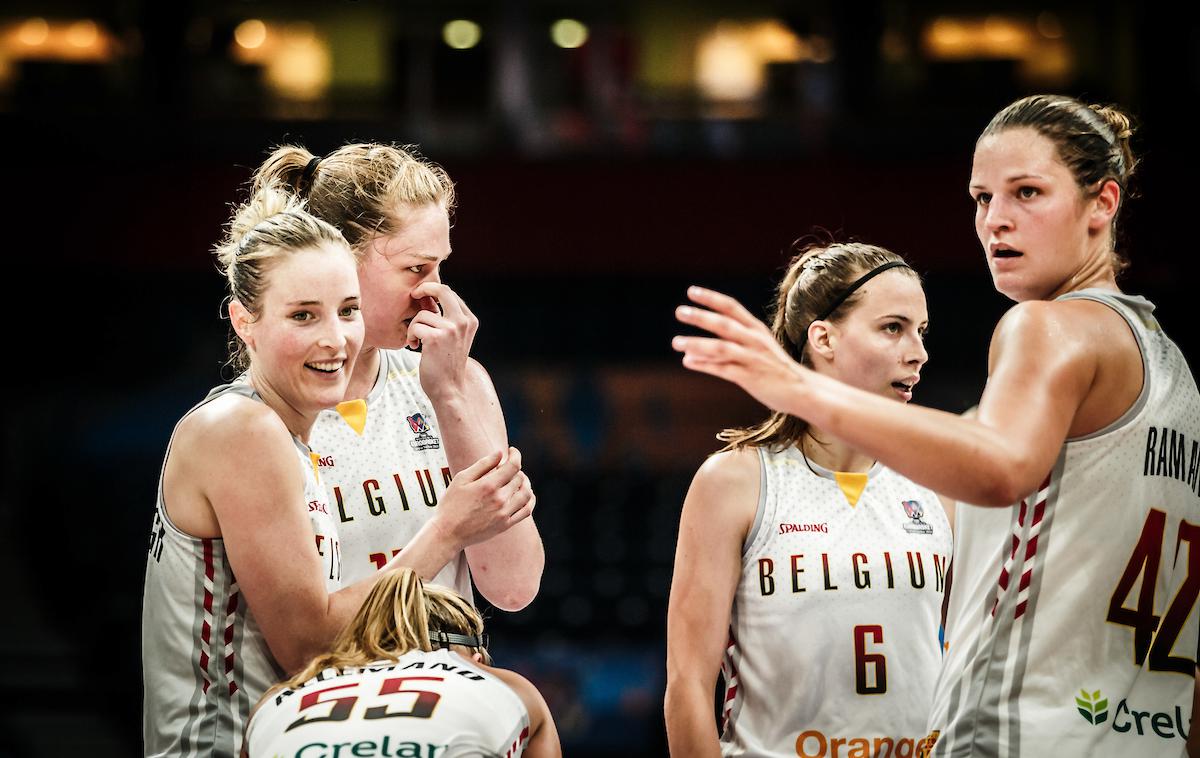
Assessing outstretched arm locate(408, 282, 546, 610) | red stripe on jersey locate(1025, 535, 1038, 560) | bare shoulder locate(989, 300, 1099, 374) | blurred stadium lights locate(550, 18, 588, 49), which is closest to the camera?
bare shoulder locate(989, 300, 1099, 374)

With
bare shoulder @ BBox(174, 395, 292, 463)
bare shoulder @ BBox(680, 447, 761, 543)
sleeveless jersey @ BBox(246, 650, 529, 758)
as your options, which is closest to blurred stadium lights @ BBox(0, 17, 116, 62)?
bare shoulder @ BBox(174, 395, 292, 463)

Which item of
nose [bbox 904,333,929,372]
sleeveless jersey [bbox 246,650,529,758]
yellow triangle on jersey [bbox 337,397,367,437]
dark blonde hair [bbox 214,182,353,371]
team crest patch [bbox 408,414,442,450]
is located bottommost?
sleeveless jersey [bbox 246,650,529,758]

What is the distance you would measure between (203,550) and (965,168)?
7.53 m

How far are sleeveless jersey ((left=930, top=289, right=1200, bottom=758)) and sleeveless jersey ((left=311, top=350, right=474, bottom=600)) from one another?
119cm

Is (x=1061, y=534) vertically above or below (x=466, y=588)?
above

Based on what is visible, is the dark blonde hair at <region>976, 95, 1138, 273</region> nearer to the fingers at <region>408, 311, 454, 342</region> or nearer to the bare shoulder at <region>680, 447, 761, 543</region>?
the bare shoulder at <region>680, 447, 761, 543</region>

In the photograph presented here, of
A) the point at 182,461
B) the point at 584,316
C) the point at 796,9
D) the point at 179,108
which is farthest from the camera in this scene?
the point at 796,9

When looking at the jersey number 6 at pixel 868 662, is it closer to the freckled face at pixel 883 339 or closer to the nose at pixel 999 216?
the freckled face at pixel 883 339

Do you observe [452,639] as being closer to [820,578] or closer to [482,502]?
[482,502]

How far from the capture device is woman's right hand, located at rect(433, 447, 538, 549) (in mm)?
2379

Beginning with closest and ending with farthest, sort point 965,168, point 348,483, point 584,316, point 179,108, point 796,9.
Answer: point 348,483
point 965,168
point 584,316
point 179,108
point 796,9

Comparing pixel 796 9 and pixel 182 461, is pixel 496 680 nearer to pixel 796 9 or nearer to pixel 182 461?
pixel 182 461

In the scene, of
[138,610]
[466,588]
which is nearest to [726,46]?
[138,610]

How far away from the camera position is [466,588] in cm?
287
